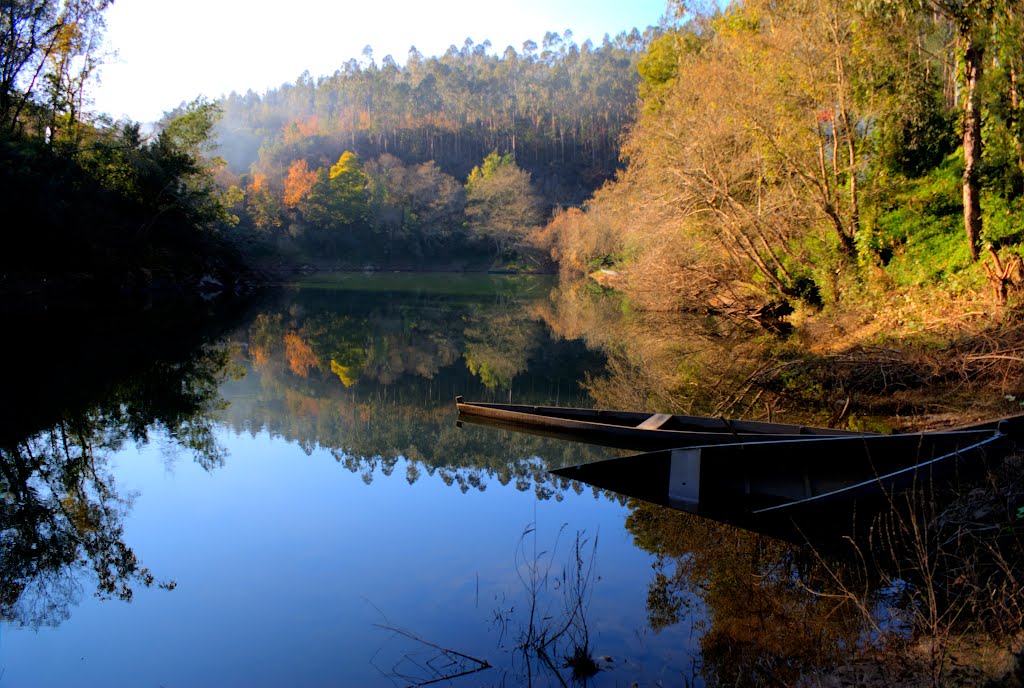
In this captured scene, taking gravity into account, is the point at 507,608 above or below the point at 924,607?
below

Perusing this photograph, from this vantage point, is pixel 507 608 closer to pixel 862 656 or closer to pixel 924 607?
pixel 862 656

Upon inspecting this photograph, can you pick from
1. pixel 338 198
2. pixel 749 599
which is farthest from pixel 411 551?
pixel 338 198

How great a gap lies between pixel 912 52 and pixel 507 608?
729 inches

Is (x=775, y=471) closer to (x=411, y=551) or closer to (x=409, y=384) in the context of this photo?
(x=411, y=551)

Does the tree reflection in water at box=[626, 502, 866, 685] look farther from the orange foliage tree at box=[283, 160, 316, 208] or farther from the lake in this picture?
the orange foliage tree at box=[283, 160, 316, 208]

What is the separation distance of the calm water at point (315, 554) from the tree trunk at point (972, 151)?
8687 mm

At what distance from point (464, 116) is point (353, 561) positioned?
385ft

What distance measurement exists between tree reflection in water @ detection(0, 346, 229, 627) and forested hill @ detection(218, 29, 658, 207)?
71969mm

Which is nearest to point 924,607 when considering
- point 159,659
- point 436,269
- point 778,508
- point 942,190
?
point 778,508

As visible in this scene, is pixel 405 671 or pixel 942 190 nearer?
pixel 405 671

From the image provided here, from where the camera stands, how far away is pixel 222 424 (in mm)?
12117

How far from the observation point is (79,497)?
8.30 meters

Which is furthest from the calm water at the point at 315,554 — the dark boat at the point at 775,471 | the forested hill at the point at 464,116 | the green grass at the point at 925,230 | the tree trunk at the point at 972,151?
the forested hill at the point at 464,116

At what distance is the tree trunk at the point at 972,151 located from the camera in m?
14.0
